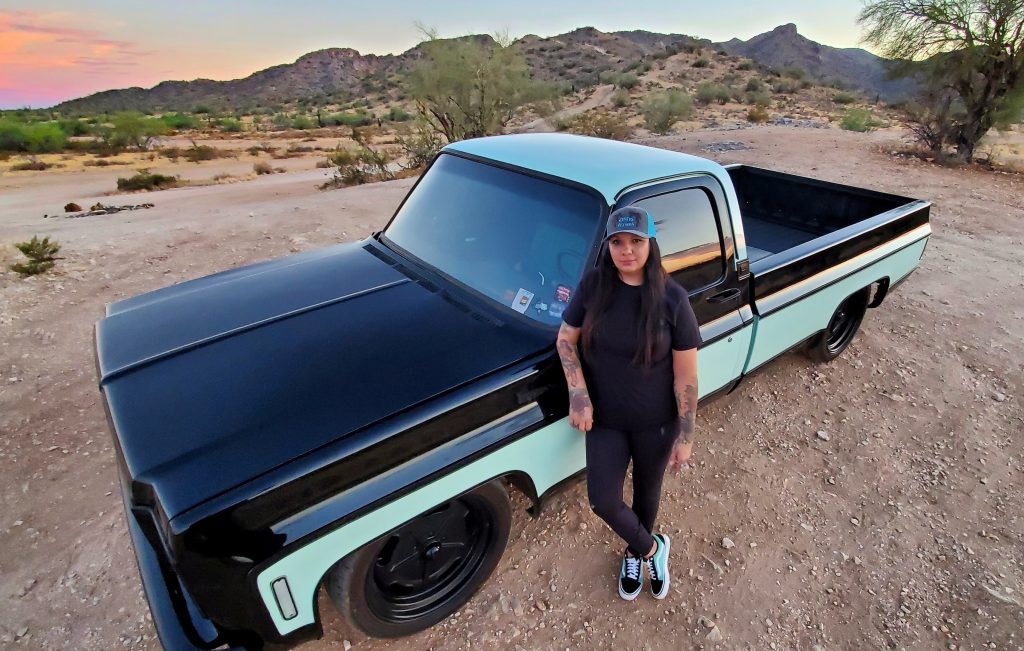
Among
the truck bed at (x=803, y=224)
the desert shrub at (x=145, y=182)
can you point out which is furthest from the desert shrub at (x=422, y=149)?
the truck bed at (x=803, y=224)

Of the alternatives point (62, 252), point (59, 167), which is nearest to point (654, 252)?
point (62, 252)

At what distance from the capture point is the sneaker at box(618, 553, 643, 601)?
96.6 inches

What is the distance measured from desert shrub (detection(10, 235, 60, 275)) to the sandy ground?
0.73 ft

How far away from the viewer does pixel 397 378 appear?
1978 mm

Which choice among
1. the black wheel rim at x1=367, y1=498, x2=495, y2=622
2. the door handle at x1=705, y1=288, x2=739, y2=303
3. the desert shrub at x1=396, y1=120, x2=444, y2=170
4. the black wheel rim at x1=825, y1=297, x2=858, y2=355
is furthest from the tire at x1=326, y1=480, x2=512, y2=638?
the desert shrub at x1=396, y1=120, x2=444, y2=170

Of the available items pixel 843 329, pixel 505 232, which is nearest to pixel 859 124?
pixel 843 329

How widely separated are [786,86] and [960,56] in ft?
91.5

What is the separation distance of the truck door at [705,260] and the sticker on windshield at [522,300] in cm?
65

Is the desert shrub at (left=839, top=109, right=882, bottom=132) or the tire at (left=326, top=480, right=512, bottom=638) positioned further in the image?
the desert shrub at (left=839, top=109, right=882, bottom=132)

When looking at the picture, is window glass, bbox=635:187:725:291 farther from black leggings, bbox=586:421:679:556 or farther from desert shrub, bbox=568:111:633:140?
desert shrub, bbox=568:111:633:140

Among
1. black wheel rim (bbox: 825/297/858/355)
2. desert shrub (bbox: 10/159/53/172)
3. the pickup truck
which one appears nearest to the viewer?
the pickup truck

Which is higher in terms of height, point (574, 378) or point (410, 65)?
point (410, 65)

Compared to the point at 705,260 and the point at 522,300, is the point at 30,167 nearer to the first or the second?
the point at 522,300

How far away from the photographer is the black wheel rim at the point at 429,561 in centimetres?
214
